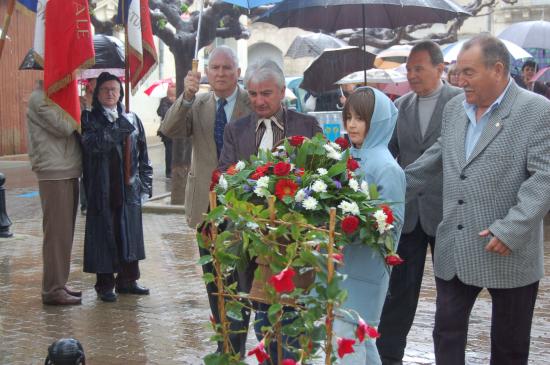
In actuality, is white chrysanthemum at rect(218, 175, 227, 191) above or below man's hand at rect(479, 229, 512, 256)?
above

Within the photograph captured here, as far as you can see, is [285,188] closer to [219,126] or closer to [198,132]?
[219,126]

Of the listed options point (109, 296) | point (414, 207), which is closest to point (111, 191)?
point (109, 296)

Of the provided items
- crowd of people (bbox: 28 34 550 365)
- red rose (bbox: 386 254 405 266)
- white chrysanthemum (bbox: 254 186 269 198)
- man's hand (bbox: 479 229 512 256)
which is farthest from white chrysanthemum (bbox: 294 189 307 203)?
man's hand (bbox: 479 229 512 256)

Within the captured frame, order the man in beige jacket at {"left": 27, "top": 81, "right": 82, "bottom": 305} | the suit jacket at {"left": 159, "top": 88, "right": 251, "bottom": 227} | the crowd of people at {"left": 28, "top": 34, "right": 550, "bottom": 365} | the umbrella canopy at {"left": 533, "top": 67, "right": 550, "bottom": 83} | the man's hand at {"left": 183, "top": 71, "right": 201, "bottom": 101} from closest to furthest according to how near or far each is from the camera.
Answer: the crowd of people at {"left": 28, "top": 34, "right": 550, "bottom": 365} < the man's hand at {"left": 183, "top": 71, "right": 201, "bottom": 101} < the suit jacket at {"left": 159, "top": 88, "right": 251, "bottom": 227} < the man in beige jacket at {"left": 27, "top": 81, "right": 82, "bottom": 305} < the umbrella canopy at {"left": 533, "top": 67, "right": 550, "bottom": 83}

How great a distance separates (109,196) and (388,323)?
3132 millimetres

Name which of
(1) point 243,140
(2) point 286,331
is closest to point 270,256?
(2) point 286,331

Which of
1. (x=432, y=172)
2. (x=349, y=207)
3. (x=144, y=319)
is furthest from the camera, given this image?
(x=144, y=319)

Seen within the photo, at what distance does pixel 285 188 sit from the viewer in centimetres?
440

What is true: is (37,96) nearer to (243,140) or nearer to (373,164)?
(243,140)

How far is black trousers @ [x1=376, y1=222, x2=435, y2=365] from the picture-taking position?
6.07 meters

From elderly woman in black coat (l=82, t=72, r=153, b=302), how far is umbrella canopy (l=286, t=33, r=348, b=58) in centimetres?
1330

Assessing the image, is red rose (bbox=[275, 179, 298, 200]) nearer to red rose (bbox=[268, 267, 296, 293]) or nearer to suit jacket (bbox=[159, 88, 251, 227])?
red rose (bbox=[268, 267, 296, 293])

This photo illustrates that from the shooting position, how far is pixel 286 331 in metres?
3.79

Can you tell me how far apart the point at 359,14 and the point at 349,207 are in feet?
13.8
